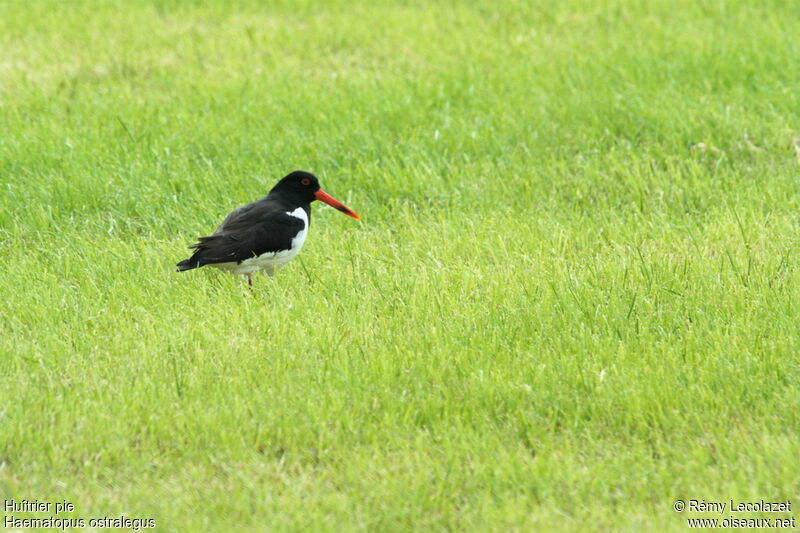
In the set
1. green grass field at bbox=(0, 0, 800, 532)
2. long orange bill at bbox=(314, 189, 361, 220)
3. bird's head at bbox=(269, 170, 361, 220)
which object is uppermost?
bird's head at bbox=(269, 170, 361, 220)

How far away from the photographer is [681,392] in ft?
16.0

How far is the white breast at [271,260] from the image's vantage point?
249 inches

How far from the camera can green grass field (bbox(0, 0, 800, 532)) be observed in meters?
4.41

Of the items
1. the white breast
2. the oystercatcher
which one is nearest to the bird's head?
the oystercatcher

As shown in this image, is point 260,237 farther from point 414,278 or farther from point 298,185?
point 414,278

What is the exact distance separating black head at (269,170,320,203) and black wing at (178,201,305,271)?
0.33 m

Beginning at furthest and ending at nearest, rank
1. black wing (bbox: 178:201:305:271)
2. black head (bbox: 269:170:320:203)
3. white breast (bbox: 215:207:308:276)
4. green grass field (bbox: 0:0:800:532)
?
1. black head (bbox: 269:170:320:203)
2. white breast (bbox: 215:207:308:276)
3. black wing (bbox: 178:201:305:271)
4. green grass field (bbox: 0:0:800:532)

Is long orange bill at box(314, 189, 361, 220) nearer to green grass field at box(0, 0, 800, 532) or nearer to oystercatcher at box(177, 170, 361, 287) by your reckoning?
oystercatcher at box(177, 170, 361, 287)

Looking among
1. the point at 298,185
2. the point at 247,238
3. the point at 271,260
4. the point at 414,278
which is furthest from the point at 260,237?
the point at 414,278

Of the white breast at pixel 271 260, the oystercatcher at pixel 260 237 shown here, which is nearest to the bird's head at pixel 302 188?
the oystercatcher at pixel 260 237

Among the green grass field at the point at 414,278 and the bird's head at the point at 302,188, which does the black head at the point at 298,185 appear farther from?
the green grass field at the point at 414,278

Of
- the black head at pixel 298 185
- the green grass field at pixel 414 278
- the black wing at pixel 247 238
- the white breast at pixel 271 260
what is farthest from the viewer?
the black head at pixel 298 185

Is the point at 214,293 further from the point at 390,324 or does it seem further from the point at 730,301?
the point at 730,301

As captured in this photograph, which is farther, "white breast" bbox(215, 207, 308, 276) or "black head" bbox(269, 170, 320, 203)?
"black head" bbox(269, 170, 320, 203)
